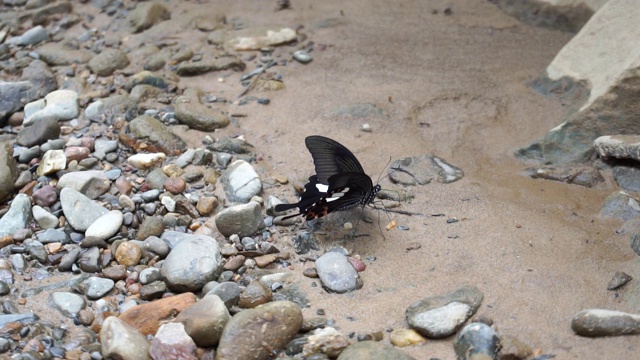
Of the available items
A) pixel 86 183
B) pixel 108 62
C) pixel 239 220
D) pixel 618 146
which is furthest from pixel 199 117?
pixel 618 146

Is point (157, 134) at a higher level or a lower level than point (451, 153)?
higher

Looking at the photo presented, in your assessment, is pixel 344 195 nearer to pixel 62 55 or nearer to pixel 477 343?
pixel 477 343

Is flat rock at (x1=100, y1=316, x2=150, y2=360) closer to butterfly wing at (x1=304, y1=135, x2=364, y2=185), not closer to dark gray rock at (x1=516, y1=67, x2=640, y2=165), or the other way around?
butterfly wing at (x1=304, y1=135, x2=364, y2=185)

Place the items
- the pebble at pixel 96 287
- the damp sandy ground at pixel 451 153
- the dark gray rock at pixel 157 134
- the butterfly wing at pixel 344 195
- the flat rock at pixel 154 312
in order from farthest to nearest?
1. the dark gray rock at pixel 157 134
2. the butterfly wing at pixel 344 195
3. the pebble at pixel 96 287
4. the damp sandy ground at pixel 451 153
5. the flat rock at pixel 154 312

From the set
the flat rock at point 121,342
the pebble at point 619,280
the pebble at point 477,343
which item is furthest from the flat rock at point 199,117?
the pebble at point 619,280

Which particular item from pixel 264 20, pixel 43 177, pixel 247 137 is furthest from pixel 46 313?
pixel 264 20

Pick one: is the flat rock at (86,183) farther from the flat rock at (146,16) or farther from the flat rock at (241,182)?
the flat rock at (146,16)
